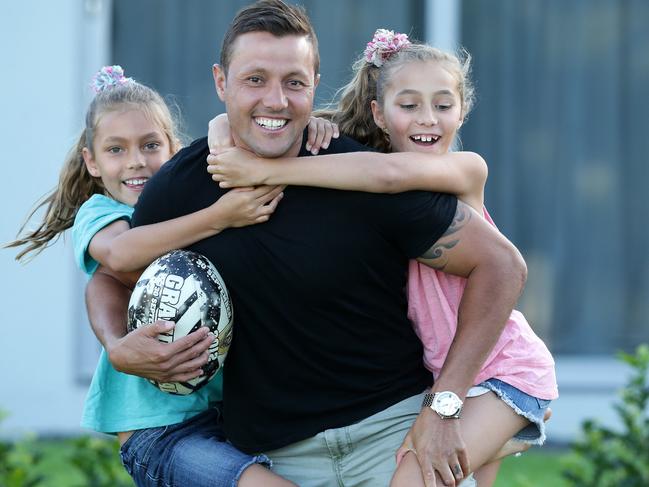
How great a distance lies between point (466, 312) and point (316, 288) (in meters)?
0.42

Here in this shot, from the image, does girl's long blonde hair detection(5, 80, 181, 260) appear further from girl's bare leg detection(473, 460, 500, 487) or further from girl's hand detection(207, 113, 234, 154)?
girl's bare leg detection(473, 460, 500, 487)

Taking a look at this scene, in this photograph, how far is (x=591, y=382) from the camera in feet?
23.7

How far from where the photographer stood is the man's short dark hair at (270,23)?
3.51m

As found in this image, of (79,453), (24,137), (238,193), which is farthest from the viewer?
(24,137)

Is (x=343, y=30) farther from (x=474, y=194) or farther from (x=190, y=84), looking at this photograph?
(x=474, y=194)

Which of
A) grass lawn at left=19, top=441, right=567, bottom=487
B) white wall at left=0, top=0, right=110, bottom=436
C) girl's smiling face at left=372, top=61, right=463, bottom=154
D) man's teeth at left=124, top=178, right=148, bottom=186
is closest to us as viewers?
girl's smiling face at left=372, top=61, right=463, bottom=154

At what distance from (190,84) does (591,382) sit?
292 cm

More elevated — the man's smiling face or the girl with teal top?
the man's smiling face

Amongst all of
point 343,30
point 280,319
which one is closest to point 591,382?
point 343,30

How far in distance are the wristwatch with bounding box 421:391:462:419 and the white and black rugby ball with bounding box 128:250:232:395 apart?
60 centimetres

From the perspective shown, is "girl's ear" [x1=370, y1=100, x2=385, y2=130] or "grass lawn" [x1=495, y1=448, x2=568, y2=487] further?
"grass lawn" [x1=495, y1=448, x2=568, y2=487]

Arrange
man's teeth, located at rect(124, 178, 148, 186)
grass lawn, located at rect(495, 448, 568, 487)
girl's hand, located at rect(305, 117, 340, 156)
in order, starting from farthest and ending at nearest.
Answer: grass lawn, located at rect(495, 448, 568, 487) → man's teeth, located at rect(124, 178, 148, 186) → girl's hand, located at rect(305, 117, 340, 156)

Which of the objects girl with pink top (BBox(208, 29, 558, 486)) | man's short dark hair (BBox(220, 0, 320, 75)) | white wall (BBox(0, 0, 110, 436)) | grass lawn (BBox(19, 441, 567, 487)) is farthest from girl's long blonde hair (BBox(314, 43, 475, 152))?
white wall (BBox(0, 0, 110, 436))

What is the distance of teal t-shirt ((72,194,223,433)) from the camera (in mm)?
3746
